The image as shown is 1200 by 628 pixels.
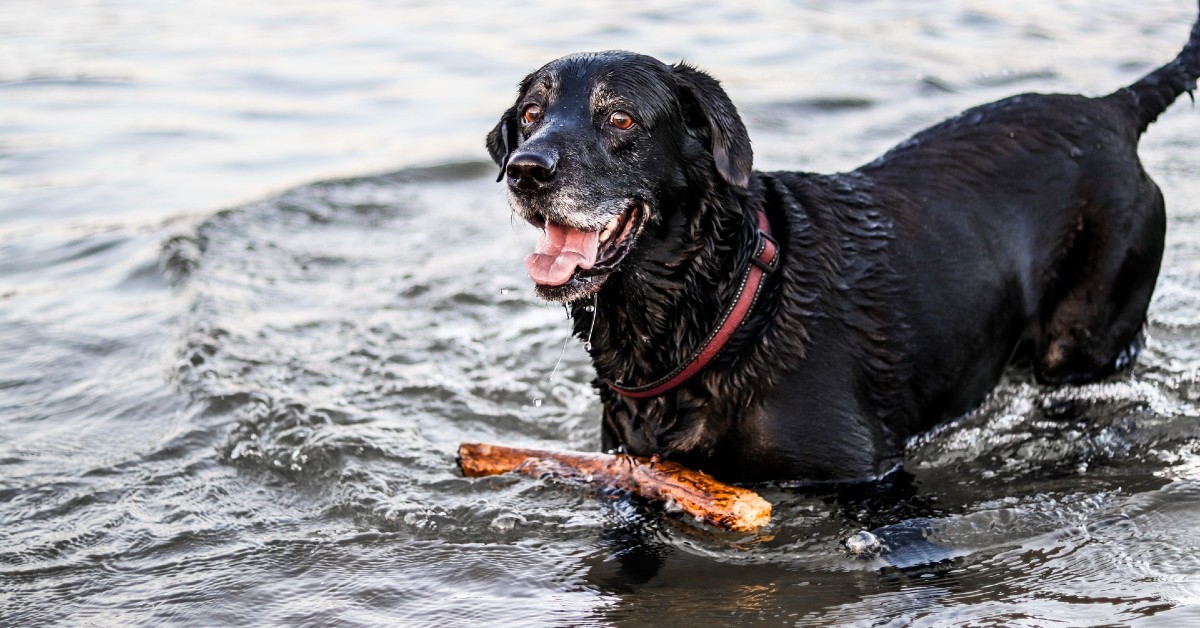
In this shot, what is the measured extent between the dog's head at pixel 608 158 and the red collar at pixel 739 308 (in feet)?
0.88

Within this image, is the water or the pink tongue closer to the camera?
the pink tongue

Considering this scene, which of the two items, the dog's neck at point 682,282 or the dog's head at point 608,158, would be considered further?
the dog's neck at point 682,282

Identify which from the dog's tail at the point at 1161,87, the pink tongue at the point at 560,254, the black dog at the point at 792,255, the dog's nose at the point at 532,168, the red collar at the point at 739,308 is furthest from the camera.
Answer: the dog's tail at the point at 1161,87

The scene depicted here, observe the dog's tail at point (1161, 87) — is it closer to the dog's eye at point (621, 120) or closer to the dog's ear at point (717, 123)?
the dog's ear at point (717, 123)

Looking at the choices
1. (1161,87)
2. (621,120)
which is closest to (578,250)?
(621,120)

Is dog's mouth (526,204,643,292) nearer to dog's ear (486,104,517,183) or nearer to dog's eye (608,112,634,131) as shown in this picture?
dog's eye (608,112,634,131)

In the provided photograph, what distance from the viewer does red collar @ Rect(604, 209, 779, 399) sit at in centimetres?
424

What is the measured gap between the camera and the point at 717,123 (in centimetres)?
418

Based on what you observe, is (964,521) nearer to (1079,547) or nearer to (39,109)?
(1079,547)

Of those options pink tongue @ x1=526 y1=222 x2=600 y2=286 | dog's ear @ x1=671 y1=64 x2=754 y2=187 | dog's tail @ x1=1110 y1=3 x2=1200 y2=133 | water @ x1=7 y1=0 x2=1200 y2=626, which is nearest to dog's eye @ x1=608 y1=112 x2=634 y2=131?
dog's ear @ x1=671 y1=64 x2=754 y2=187

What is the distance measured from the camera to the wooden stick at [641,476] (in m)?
4.16

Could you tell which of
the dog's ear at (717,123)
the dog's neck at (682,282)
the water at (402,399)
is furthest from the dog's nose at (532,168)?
the water at (402,399)

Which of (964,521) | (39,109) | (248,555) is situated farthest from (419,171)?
(964,521)

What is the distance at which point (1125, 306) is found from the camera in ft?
17.0
